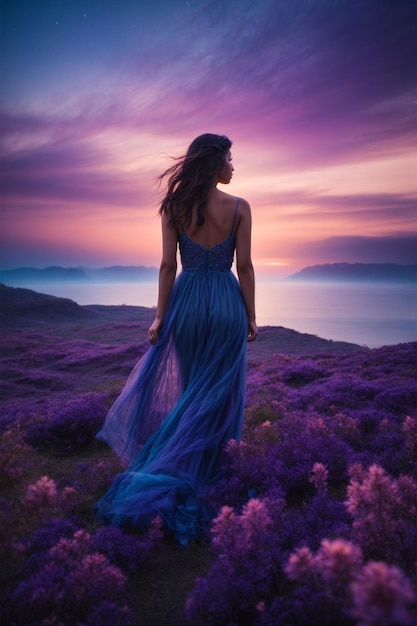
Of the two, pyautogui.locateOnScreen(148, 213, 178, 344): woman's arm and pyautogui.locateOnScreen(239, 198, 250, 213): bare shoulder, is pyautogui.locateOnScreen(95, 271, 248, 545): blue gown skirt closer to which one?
pyautogui.locateOnScreen(148, 213, 178, 344): woman's arm

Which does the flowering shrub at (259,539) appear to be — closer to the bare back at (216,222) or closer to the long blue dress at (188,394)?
the long blue dress at (188,394)

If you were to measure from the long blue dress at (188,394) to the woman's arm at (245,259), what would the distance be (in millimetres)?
97

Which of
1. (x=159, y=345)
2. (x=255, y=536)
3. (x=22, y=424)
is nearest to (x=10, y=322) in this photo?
(x=22, y=424)

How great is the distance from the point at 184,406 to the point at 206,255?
1.90m

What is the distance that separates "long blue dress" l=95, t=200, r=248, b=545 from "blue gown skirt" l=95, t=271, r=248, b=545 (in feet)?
0.04

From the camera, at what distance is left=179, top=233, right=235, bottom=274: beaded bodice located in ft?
16.0

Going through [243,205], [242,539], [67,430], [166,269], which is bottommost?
[67,430]

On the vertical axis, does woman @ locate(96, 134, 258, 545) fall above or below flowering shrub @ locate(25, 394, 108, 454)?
above

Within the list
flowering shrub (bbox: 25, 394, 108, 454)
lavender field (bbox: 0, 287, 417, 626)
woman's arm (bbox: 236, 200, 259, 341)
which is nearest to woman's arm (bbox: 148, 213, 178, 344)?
woman's arm (bbox: 236, 200, 259, 341)

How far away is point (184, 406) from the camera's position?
4.79m

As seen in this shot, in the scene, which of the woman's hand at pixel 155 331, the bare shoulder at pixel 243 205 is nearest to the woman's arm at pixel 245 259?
the bare shoulder at pixel 243 205

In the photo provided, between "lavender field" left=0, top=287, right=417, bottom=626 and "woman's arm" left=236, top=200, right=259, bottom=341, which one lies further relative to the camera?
"woman's arm" left=236, top=200, right=259, bottom=341

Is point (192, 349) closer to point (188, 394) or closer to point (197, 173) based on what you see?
point (188, 394)

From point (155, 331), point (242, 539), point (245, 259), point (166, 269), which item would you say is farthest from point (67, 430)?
point (242, 539)
